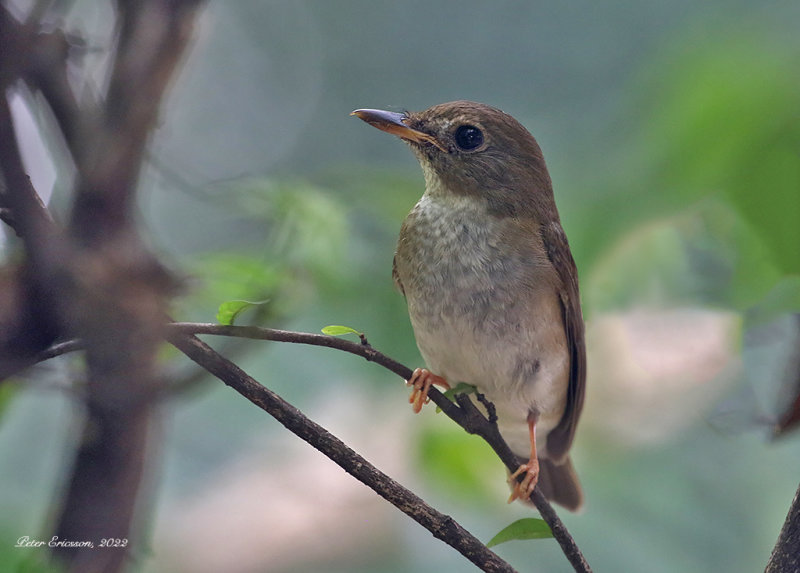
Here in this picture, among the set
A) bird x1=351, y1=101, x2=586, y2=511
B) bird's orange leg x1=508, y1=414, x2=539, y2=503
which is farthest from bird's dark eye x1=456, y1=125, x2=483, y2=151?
bird's orange leg x1=508, y1=414, x2=539, y2=503

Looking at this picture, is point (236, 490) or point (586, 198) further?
point (236, 490)

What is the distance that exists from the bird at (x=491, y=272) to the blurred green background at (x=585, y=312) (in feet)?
0.28

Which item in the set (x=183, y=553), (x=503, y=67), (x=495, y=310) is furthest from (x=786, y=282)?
(x=503, y=67)

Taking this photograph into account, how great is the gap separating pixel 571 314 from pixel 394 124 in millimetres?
637

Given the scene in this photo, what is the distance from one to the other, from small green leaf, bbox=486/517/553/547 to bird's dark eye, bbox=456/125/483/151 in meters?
1.18

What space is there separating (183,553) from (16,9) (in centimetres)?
189

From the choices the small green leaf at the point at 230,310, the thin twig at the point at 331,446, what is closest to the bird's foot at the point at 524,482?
the thin twig at the point at 331,446

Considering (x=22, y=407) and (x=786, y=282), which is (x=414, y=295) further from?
(x=22, y=407)

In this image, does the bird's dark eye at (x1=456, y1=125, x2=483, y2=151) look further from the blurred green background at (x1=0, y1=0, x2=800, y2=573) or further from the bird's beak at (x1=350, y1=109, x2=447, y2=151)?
the blurred green background at (x1=0, y1=0, x2=800, y2=573)

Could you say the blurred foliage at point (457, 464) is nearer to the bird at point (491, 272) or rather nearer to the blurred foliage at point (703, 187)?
the bird at point (491, 272)

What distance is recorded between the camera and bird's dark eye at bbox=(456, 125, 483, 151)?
215cm

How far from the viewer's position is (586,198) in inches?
92.2

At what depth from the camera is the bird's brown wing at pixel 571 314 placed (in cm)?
212

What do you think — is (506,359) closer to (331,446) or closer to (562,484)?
(562,484)
